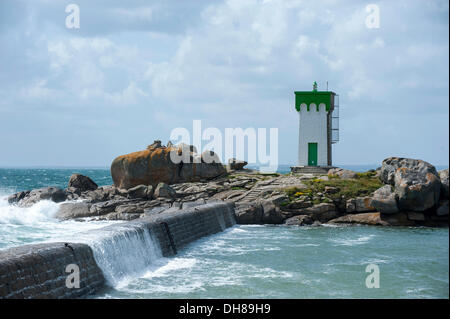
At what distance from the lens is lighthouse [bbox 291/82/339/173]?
116ft

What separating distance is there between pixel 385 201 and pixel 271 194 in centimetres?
593

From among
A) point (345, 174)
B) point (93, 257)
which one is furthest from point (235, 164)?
point (93, 257)

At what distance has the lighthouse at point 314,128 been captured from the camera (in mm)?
35344

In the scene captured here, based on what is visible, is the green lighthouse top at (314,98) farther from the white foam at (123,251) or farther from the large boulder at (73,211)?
the white foam at (123,251)

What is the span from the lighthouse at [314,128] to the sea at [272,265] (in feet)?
48.1

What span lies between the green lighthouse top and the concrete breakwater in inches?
748

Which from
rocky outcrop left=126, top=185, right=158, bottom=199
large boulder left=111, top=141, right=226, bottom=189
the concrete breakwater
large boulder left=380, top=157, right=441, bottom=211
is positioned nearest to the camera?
the concrete breakwater

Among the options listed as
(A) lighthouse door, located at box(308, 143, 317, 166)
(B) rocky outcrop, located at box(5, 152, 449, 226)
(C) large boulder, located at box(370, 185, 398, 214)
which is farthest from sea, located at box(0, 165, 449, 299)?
(A) lighthouse door, located at box(308, 143, 317, 166)

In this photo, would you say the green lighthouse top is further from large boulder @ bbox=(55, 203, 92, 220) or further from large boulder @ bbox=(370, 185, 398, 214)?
large boulder @ bbox=(55, 203, 92, 220)

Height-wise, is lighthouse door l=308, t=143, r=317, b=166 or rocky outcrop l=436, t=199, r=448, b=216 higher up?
lighthouse door l=308, t=143, r=317, b=166

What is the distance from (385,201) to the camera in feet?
75.8

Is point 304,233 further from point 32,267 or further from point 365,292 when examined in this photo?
point 32,267

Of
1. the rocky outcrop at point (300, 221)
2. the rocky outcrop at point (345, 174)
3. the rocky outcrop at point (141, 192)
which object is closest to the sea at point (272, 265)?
the rocky outcrop at point (300, 221)
